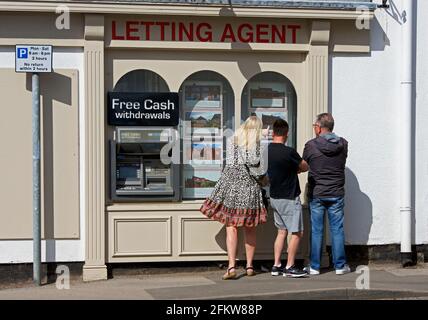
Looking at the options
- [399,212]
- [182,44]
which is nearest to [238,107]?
[182,44]

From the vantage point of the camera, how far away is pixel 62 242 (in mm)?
10375

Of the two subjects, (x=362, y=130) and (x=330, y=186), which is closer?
(x=330, y=186)

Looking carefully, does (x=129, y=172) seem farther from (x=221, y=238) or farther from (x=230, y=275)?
(x=230, y=275)

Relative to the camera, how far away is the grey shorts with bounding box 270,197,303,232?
10172 mm

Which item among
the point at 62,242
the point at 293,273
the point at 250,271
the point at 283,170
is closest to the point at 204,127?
the point at 283,170

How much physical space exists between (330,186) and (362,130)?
44.0 inches

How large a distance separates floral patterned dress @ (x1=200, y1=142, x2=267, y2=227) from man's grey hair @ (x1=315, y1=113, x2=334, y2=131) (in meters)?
0.82

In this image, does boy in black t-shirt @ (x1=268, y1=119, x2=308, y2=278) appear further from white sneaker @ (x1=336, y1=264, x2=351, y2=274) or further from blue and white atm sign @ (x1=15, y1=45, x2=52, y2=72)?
blue and white atm sign @ (x1=15, y1=45, x2=52, y2=72)

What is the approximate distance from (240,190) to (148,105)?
5.27ft

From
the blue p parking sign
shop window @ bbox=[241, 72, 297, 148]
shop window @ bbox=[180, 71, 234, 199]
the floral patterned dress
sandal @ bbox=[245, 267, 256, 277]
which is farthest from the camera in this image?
shop window @ bbox=[241, 72, 297, 148]

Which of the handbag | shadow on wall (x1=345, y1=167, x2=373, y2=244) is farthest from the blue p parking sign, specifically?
shadow on wall (x1=345, y1=167, x2=373, y2=244)

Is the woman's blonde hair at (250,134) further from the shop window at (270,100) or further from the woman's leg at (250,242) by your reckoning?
the woman's leg at (250,242)

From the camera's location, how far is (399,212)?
10977 mm

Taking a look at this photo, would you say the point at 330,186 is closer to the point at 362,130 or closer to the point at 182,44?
the point at 362,130
